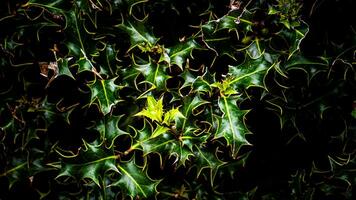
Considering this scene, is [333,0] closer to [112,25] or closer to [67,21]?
[112,25]

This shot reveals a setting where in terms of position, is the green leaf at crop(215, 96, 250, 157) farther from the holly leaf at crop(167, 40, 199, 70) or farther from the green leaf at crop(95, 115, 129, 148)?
the green leaf at crop(95, 115, 129, 148)

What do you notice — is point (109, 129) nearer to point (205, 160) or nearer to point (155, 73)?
point (155, 73)

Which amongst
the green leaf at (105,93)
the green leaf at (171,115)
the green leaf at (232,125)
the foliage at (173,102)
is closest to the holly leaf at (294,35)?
the foliage at (173,102)

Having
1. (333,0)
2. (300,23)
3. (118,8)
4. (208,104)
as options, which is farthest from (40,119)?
(333,0)

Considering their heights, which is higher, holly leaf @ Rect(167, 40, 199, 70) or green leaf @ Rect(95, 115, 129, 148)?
holly leaf @ Rect(167, 40, 199, 70)

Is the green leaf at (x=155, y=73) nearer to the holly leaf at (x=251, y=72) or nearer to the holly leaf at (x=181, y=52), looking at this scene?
the holly leaf at (x=181, y=52)

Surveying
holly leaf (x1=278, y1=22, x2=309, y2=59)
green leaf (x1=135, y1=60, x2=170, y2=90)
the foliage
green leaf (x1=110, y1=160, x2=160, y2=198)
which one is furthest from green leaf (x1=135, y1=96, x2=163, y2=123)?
holly leaf (x1=278, y1=22, x2=309, y2=59)
